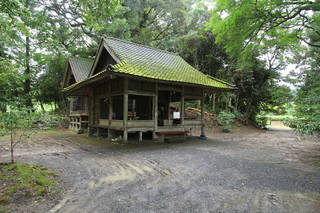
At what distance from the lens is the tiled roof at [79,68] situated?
12742 millimetres

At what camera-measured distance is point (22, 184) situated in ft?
9.45

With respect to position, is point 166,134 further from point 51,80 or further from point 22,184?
point 51,80

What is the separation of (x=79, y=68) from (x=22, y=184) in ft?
40.2

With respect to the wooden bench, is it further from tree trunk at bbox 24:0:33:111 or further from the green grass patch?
tree trunk at bbox 24:0:33:111

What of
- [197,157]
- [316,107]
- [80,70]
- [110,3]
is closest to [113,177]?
[197,157]

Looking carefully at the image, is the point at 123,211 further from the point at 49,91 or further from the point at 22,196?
the point at 49,91

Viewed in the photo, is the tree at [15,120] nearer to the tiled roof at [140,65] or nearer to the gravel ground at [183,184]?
the gravel ground at [183,184]

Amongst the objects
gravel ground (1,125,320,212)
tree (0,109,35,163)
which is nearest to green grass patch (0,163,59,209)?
gravel ground (1,125,320,212)

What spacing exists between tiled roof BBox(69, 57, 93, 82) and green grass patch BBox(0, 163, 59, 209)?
995cm

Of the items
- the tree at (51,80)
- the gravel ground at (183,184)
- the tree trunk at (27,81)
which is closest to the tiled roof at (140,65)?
the gravel ground at (183,184)

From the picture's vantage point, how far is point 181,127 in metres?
9.14

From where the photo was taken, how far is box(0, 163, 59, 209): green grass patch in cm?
259

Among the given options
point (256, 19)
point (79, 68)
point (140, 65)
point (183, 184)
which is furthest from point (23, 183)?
point (79, 68)

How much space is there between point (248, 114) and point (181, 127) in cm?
1145
